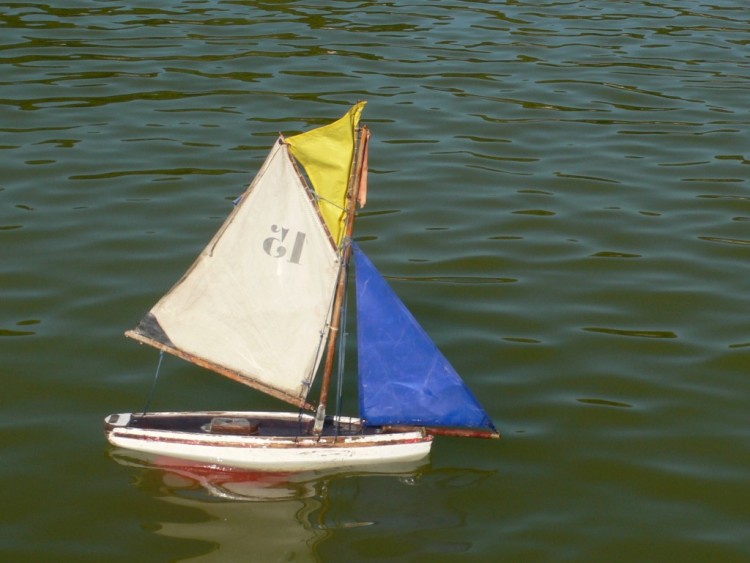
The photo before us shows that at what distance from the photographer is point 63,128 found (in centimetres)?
2600

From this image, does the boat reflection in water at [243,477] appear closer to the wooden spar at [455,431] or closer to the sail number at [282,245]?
the wooden spar at [455,431]

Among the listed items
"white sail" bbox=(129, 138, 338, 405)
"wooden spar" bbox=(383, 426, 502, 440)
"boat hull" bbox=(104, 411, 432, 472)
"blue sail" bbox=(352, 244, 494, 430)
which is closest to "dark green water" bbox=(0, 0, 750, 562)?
"boat hull" bbox=(104, 411, 432, 472)

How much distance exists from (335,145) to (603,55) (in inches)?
707

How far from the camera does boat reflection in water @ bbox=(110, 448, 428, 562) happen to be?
46.0ft

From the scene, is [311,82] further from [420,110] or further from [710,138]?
[710,138]

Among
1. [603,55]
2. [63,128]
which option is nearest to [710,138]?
[603,55]

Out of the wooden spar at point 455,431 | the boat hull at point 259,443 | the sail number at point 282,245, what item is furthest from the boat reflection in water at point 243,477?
the sail number at point 282,245

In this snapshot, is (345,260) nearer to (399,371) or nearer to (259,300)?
(259,300)

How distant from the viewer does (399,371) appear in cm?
1488

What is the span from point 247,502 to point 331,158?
426cm

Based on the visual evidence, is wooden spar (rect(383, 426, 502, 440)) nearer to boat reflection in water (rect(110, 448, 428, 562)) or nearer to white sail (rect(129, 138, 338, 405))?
boat reflection in water (rect(110, 448, 428, 562))

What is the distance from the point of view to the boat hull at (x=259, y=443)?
1478cm

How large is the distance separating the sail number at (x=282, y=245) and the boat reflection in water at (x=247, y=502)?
2.70 meters

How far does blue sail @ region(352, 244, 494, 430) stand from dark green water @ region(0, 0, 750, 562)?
33.8 inches
